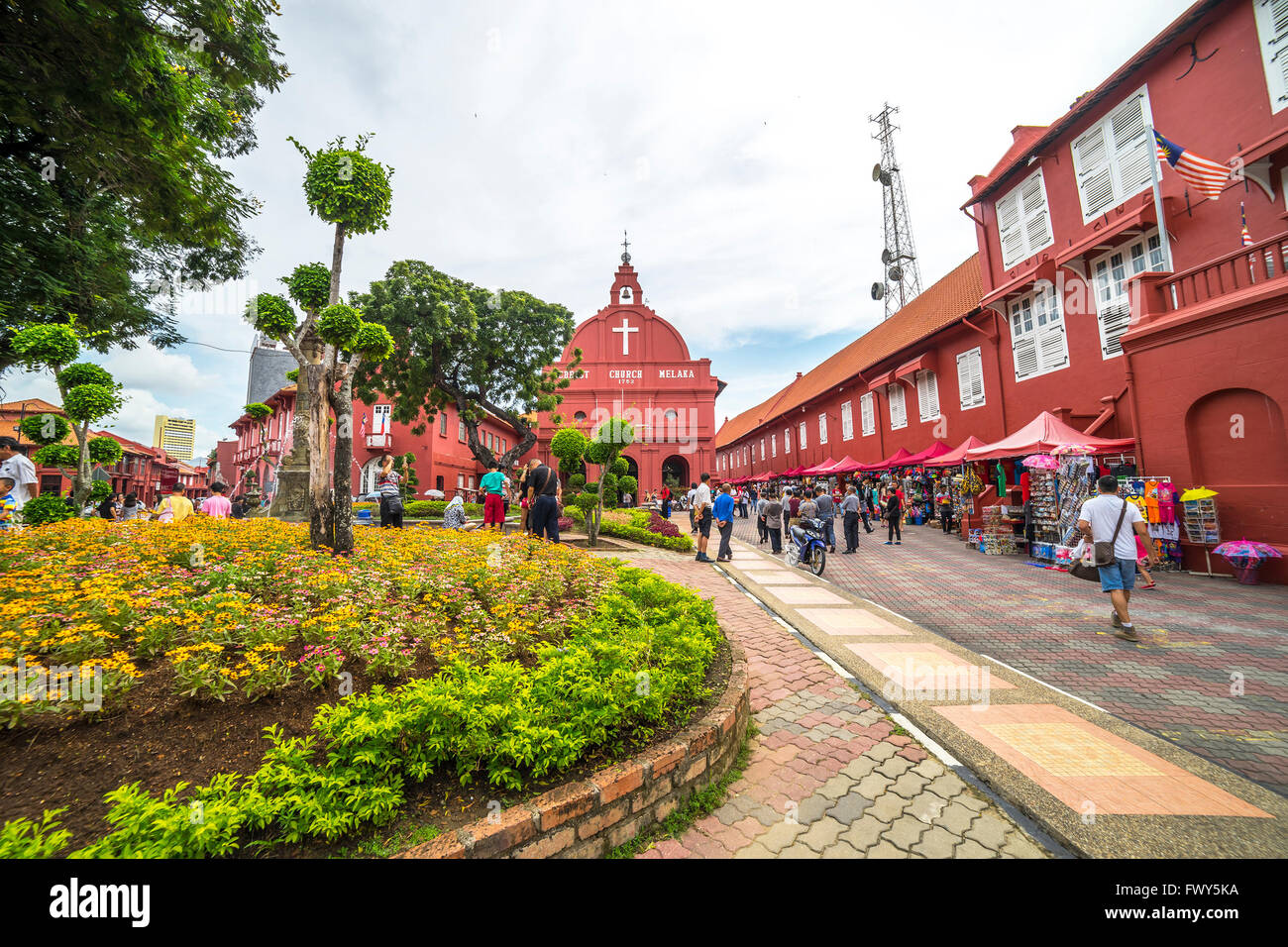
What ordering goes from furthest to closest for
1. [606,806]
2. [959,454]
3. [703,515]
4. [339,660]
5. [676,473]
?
[676,473] → [959,454] → [703,515] → [339,660] → [606,806]

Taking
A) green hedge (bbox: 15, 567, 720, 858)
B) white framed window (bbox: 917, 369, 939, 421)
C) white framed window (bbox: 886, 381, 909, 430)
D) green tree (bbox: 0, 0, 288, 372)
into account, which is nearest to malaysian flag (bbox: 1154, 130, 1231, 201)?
white framed window (bbox: 917, 369, 939, 421)

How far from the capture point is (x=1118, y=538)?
5.45 meters

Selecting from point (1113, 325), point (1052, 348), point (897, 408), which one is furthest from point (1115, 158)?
point (897, 408)

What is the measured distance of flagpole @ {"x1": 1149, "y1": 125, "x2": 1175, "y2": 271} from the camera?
9.52 m

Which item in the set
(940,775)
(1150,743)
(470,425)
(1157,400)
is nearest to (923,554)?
(1157,400)

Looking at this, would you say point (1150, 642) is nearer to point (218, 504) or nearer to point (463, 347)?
point (218, 504)

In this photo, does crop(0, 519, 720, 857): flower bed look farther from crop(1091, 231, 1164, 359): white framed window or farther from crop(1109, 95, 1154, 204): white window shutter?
crop(1109, 95, 1154, 204): white window shutter

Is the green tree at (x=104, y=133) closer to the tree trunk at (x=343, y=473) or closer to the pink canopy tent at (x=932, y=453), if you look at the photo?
the tree trunk at (x=343, y=473)

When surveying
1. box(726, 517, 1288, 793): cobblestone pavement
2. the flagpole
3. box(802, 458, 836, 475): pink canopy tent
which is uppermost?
the flagpole

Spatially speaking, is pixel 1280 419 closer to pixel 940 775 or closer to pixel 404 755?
pixel 940 775

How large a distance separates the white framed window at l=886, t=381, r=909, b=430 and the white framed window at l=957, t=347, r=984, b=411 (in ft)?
9.55

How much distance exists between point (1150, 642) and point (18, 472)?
1433 centimetres

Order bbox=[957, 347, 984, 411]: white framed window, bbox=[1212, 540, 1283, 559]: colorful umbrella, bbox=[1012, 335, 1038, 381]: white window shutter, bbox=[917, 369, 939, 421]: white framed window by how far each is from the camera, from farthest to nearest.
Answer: bbox=[917, 369, 939, 421]: white framed window
bbox=[957, 347, 984, 411]: white framed window
bbox=[1012, 335, 1038, 381]: white window shutter
bbox=[1212, 540, 1283, 559]: colorful umbrella

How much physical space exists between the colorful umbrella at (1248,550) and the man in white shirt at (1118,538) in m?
4.46
